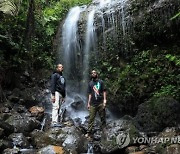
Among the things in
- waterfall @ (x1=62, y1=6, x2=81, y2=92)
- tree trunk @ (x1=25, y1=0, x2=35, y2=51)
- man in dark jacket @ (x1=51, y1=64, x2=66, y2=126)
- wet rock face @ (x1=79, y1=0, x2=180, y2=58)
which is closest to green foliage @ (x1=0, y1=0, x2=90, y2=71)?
tree trunk @ (x1=25, y1=0, x2=35, y2=51)

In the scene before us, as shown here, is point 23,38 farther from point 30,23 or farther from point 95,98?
point 95,98

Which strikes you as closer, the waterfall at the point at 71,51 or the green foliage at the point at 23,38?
the green foliage at the point at 23,38

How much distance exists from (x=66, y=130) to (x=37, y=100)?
4.39m

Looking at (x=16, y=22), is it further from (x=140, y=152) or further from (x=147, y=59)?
(x=140, y=152)

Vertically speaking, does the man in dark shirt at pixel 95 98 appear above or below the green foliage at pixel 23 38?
below

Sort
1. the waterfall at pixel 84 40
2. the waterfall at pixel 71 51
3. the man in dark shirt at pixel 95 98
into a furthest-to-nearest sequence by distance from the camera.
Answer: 1. the waterfall at pixel 71 51
2. the waterfall at pixel 84 40
3. the man in dark shirt at pixel 95 98

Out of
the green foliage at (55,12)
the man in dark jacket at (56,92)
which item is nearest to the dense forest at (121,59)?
the green foliage at (55,12)

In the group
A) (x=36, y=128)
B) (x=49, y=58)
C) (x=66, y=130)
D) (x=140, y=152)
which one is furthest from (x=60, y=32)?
(x=140, y=152)

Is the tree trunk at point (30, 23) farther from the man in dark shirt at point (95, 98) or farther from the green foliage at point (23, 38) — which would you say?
the man in dark shirt at point (95, 98)

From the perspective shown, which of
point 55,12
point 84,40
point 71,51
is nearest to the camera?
point 84,40

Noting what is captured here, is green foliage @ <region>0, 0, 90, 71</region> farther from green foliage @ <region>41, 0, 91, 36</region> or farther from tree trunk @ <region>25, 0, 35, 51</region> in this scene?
tree trunk @ <region>25, 0, 35, 51</region>

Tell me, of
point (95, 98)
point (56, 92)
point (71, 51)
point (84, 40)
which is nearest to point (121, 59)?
point (84, 40)

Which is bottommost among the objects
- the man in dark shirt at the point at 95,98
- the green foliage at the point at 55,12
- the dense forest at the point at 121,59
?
the man in dark shirt at the point at 95,98

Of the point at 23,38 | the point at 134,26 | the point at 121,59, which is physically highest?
the point at 134,26
